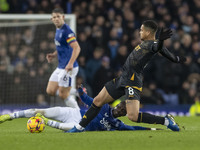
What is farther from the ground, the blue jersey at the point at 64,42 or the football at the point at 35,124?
the blue jersey at the point at 64,42

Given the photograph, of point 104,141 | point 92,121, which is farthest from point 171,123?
point 104,141

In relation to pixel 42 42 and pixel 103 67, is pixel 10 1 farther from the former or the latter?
pixel 103 67

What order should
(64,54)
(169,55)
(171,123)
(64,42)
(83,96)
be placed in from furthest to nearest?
(64,54), (64,42), (83,96), (171,123), (169,55)

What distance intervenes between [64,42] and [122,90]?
3022 millimetres

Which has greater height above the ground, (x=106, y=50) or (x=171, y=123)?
(x=106, y=50)

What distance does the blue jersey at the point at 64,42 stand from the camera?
32.9 ft

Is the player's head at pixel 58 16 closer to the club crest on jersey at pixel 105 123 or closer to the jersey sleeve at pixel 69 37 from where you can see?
the jersey sleeve at pixel 69 37

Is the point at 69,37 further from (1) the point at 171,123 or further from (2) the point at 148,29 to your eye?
(1) the point at 171,123

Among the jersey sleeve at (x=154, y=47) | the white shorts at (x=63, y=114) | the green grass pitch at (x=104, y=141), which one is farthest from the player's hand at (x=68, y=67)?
the jersey sleeve at (x=154, y=47)

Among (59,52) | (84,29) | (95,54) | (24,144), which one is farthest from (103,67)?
(24,144)

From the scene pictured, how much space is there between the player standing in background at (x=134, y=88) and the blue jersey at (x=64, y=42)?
8.75ft

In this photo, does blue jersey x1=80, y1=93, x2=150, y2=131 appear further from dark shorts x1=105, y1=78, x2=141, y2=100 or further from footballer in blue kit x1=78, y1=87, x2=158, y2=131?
dark shorts x1=105, y1=78, x2=141, y2=100

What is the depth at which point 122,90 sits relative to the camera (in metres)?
7.57

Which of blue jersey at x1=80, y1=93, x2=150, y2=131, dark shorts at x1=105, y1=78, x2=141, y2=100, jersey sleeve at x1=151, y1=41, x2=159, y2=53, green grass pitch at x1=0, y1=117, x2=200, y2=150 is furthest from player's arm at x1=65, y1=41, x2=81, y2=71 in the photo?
jersey sleeve at x1=151, y1=41, x2=159, y2=53
